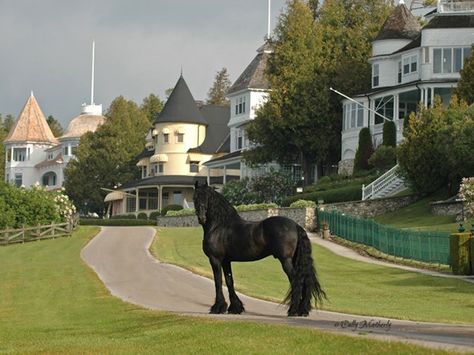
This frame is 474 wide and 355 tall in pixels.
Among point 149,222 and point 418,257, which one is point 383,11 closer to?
point 149,222

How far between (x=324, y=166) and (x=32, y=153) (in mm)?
71424

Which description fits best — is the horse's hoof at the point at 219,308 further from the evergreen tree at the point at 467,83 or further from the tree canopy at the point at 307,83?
the tree canopy at the point at 307,83

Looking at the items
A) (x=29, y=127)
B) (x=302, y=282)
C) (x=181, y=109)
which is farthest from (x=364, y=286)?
(x=29, y=127)

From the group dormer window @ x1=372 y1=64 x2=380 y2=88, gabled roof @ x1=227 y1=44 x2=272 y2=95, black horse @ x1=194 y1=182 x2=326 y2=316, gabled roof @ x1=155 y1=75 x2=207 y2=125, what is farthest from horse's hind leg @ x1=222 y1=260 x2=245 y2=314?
gabled roof @ x1=155 y1=75 x2=207 y2=125

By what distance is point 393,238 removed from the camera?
153ft

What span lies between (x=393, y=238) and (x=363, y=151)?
27.1 m

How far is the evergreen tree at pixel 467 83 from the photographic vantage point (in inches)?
2502

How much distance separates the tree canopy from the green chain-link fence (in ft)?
76.4

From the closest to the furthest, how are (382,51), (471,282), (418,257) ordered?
(471,282)
(418,257)
(382,51)

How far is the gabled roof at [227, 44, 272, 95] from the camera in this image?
95750mm

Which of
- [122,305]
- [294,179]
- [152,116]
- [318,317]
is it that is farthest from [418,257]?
[152,116]

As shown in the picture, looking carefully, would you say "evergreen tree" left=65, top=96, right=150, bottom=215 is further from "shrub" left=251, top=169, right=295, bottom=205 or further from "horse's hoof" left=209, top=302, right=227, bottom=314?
"horse's hoof" left=209, top=302, right=227, bottom=314

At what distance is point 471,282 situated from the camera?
3581 centimetres

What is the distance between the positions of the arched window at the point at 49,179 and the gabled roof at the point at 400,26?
74.7m
